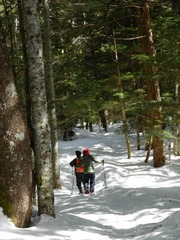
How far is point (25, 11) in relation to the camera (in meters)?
6.85

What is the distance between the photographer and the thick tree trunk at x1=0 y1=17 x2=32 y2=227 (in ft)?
19.0

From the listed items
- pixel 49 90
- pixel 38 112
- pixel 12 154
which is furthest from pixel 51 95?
pixel 12 154

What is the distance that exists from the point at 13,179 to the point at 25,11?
3.44 m

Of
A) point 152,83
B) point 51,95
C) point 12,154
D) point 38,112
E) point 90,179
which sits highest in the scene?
point 152,83

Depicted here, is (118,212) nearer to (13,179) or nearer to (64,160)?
(13,179)

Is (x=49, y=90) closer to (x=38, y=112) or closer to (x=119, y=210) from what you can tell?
(x=119, y=210)

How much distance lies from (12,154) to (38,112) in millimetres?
1292

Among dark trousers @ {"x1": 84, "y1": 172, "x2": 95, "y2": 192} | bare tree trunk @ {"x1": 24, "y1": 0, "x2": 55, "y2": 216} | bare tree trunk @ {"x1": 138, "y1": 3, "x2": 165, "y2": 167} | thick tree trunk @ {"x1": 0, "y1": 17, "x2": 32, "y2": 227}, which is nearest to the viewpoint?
thick tree trunk @ {"x1": 0, "y1": 17, "x2": 32, "y2": 227}

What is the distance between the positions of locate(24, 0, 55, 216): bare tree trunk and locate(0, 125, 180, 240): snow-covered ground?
53 centimetres

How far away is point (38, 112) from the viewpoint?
6848 mm

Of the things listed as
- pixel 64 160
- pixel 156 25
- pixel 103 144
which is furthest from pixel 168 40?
pixel 103 144

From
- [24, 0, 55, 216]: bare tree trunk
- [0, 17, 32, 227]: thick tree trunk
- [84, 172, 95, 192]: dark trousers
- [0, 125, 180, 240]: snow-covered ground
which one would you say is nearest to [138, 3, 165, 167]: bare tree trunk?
[0, 125, 180, 240]: snow-covered ground

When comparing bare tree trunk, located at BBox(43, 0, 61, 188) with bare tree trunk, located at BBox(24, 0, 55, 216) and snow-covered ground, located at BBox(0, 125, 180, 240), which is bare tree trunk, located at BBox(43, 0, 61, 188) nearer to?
snow-covered ground, located at BBox(0, 125, 180, 240)

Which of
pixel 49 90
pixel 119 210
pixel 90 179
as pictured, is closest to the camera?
pixel 119 210
